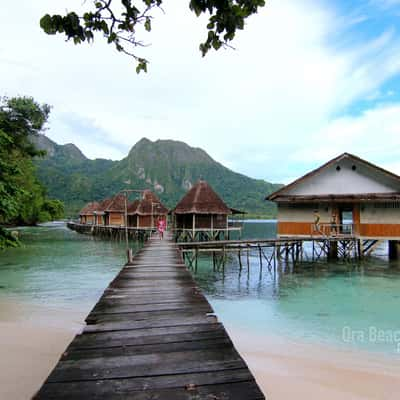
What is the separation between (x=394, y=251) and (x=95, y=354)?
828 inches

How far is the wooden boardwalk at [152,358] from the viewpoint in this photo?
234 centimetres

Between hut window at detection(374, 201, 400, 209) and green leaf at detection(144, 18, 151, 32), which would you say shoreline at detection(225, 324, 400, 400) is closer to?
green leaf at detection(144, 18, 151, 32)

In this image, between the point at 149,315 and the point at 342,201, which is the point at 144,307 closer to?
the point at 149,315

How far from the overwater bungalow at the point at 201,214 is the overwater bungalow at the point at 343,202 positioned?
281 inches

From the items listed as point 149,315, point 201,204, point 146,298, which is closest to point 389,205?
point 201,204

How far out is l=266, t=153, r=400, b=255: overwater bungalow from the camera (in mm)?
17656

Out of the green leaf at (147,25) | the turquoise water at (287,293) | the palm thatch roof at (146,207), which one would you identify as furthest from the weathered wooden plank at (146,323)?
the palm thatch roof at (146,207)

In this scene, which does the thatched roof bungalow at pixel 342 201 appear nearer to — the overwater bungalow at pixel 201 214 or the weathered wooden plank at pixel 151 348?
the overwater bungalow at pixel 201 214

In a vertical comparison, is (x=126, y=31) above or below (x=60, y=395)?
above

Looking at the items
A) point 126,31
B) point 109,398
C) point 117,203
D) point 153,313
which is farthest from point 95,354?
point 117,203

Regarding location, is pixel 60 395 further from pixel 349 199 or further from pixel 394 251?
pixel 394 251

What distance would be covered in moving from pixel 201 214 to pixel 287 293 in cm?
1441

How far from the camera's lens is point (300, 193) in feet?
63.5

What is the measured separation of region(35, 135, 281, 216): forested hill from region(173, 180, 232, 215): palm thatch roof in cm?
7182
